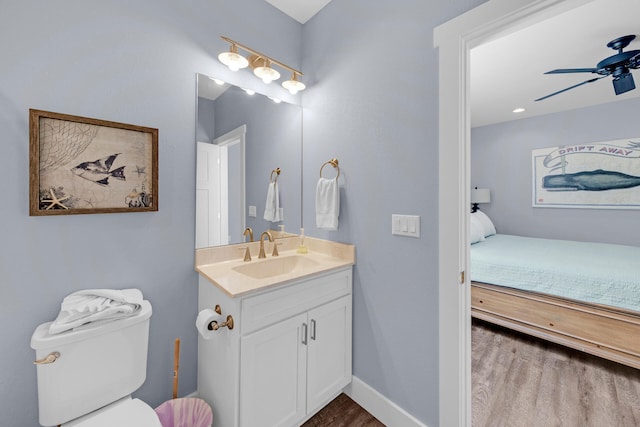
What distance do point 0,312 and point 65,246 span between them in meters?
0.31

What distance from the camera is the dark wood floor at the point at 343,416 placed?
1484 millimetres

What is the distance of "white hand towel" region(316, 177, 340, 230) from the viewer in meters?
1.72

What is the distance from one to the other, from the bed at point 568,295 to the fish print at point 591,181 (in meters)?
0.93

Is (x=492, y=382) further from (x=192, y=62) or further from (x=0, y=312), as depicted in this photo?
(x=192, y=62)

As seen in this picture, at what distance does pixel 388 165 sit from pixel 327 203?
0.49 meters

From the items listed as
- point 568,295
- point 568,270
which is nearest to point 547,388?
→ point 568,295

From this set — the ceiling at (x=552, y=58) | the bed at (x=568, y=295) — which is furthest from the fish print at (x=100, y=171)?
the bed at (x=568, y=295)

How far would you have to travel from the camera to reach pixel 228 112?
163 centimetres

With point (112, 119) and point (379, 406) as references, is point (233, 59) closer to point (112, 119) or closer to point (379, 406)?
point (112, 119)

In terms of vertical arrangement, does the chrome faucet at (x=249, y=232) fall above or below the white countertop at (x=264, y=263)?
above

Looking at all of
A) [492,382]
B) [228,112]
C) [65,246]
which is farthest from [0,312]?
[492,382]

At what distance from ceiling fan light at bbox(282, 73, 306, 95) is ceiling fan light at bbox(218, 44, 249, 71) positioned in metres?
0.38

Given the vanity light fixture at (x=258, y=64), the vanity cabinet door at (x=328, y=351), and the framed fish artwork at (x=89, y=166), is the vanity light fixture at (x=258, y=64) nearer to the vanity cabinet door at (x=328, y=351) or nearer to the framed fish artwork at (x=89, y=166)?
the framed fish artwork at (x=89, y=166)

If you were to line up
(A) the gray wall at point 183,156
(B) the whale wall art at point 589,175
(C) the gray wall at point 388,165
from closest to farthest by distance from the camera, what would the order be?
(A) the gray wall at point 183,156
(C) the gray wall at point 388,165
(B) the whale wall art at point 589,175
